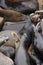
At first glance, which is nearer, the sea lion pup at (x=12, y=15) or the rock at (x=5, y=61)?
the rock at (x=5, y=61)

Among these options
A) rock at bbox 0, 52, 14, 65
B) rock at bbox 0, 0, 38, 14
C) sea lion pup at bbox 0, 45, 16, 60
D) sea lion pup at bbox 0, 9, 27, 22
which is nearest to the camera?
rock at bbox 0, 52, 14, 65

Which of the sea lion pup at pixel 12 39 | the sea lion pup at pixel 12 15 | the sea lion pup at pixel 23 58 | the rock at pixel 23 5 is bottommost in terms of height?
the sea lion pup at pixel 23 58

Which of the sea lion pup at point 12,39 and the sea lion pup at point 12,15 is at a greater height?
the sea lion pup at point 12,15

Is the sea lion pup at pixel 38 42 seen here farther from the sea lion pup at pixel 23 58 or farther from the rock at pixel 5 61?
the rock at pixel 5 61

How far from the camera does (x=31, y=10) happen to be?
11.5ft

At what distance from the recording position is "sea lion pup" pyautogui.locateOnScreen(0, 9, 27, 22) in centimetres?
326

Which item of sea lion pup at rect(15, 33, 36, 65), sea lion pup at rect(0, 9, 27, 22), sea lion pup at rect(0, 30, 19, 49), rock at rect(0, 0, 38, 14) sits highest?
rock at rect(0, 0, 38, 14)

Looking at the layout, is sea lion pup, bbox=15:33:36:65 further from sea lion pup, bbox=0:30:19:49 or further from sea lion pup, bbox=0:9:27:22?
sea lion pup, bbox=0:9:27:22

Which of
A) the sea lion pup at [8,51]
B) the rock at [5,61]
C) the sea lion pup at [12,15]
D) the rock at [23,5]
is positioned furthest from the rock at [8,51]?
the rock at [23,5]

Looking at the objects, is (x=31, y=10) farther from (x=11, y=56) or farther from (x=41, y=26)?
(x=11, y=56)

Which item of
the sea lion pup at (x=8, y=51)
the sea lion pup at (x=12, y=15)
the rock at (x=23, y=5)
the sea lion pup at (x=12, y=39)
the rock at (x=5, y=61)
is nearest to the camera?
the rock at (x=5, y=61)

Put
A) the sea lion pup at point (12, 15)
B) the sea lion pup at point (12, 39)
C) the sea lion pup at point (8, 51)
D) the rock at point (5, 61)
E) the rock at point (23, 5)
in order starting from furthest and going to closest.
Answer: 1. the rock at point (23, 5)
2. the sea lion pup at point (12, 15)
3. the sea lion pup at point (12, 39)
4. the sea lion pup at point (8, 51)
5. the rock at point (5, 61)

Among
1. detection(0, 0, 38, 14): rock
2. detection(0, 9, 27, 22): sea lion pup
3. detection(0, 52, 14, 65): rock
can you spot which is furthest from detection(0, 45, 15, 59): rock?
detection(0, 0, 38, 14): rock

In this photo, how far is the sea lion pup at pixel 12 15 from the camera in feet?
10.7
